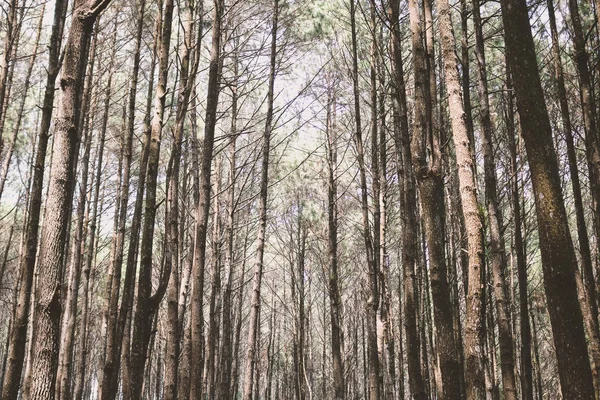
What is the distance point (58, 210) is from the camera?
110 inches

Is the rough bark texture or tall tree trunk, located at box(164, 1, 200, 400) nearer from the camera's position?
the rough bark texture

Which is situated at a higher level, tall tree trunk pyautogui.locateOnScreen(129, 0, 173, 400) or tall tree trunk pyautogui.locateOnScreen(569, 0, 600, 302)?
tall tree trunk pyautogui.locateOnScreen(569, 0, 600, 302)

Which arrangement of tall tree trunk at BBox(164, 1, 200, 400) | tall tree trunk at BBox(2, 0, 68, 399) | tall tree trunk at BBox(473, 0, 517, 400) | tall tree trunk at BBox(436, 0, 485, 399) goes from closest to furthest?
1. tall tree trunk at BBox(436, 0, 485, 399)
2. tall tree trunk at BBox(2, 0, 68, 399)
3. tall tree trunk at BBox(164, 1, 200, 400)
4. tall tree trunk at BBox(473, 0, 517, 400)

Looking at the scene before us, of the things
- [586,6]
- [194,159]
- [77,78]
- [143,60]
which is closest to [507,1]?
[77,78]

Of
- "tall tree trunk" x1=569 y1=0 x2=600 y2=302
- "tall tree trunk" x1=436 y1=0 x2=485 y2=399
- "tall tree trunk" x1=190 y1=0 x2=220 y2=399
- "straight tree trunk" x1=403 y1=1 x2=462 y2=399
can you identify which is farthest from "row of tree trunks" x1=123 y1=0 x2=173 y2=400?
"tall tree trunk" x1=569 y1=0 x2=600 y2=302

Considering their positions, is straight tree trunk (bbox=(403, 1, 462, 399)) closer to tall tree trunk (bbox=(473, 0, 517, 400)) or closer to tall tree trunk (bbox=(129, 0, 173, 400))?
tall tree trunk (bbox=(473, 0, 517, 400))

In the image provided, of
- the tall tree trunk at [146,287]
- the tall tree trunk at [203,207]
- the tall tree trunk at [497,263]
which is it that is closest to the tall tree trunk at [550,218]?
the tall tree trunk at [497,263]

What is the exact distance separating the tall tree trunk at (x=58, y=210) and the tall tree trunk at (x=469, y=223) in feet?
8.54

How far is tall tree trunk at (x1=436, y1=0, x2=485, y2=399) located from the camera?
350 centimetres

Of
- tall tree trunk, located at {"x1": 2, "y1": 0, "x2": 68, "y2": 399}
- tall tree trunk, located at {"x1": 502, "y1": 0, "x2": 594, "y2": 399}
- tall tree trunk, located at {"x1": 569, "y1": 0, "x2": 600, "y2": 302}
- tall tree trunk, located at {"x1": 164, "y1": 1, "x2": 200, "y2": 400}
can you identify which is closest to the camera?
tall tree trunk, located at {"x1": 502, "y1": 0, "x2": 594, "y2": 399}

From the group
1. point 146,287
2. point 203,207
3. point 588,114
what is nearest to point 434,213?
point 146,287

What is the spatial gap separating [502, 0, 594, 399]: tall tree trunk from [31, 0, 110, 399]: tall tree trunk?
244 cm

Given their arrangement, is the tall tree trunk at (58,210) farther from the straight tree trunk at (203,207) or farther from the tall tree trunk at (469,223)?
the tall tree trunk at (469,223)

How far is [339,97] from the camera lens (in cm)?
984
